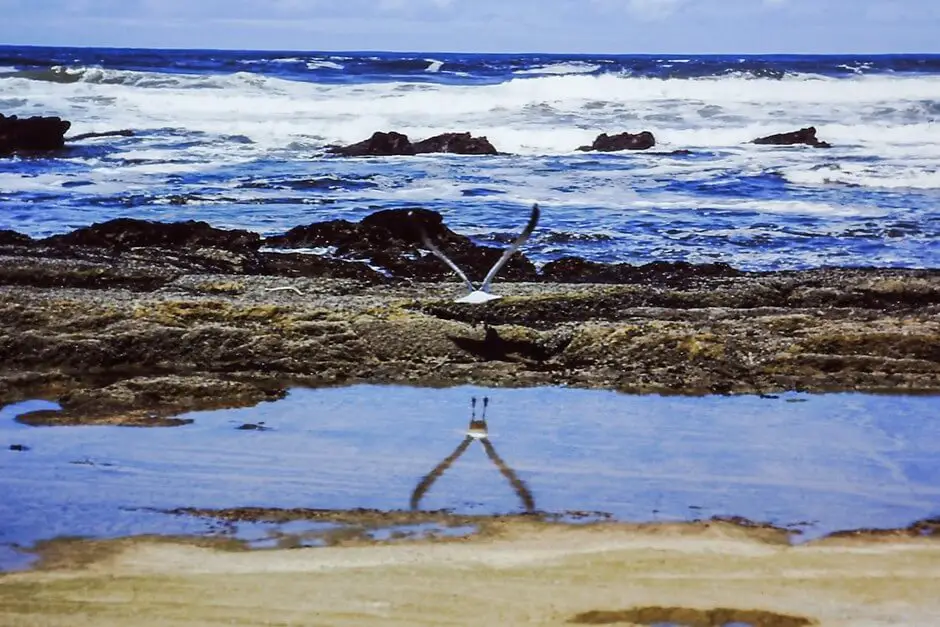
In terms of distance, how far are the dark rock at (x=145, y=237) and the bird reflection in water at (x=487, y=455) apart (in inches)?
212

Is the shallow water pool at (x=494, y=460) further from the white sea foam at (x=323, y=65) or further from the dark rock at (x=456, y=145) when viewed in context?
the white sea foam at (x=323, y=65)

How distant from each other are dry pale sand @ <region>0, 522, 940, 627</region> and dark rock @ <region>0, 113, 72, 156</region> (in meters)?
21.4

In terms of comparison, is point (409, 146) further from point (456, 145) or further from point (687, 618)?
point (687, 618)

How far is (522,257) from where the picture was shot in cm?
1159

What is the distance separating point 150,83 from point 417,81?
941 cm

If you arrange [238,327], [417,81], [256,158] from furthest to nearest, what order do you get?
[417,81]
[256,158]
[238,327]

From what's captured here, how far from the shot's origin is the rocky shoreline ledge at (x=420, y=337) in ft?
24.4

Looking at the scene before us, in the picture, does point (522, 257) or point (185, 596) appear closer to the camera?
point (185, 596)

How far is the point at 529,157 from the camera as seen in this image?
25.6 m

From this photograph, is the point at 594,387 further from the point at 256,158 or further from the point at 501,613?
the point at 256,158

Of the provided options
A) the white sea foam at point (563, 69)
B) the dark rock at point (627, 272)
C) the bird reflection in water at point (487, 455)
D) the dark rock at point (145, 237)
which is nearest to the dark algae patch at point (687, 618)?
the bird reflection in water at point (487, 455)

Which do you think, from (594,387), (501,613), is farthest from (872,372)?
(501,613)

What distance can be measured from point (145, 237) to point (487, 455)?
21.5 ft

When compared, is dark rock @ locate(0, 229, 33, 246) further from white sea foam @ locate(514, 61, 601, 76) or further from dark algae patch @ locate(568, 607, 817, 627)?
white sea foam @ locate(514, 61, 601, 76)
